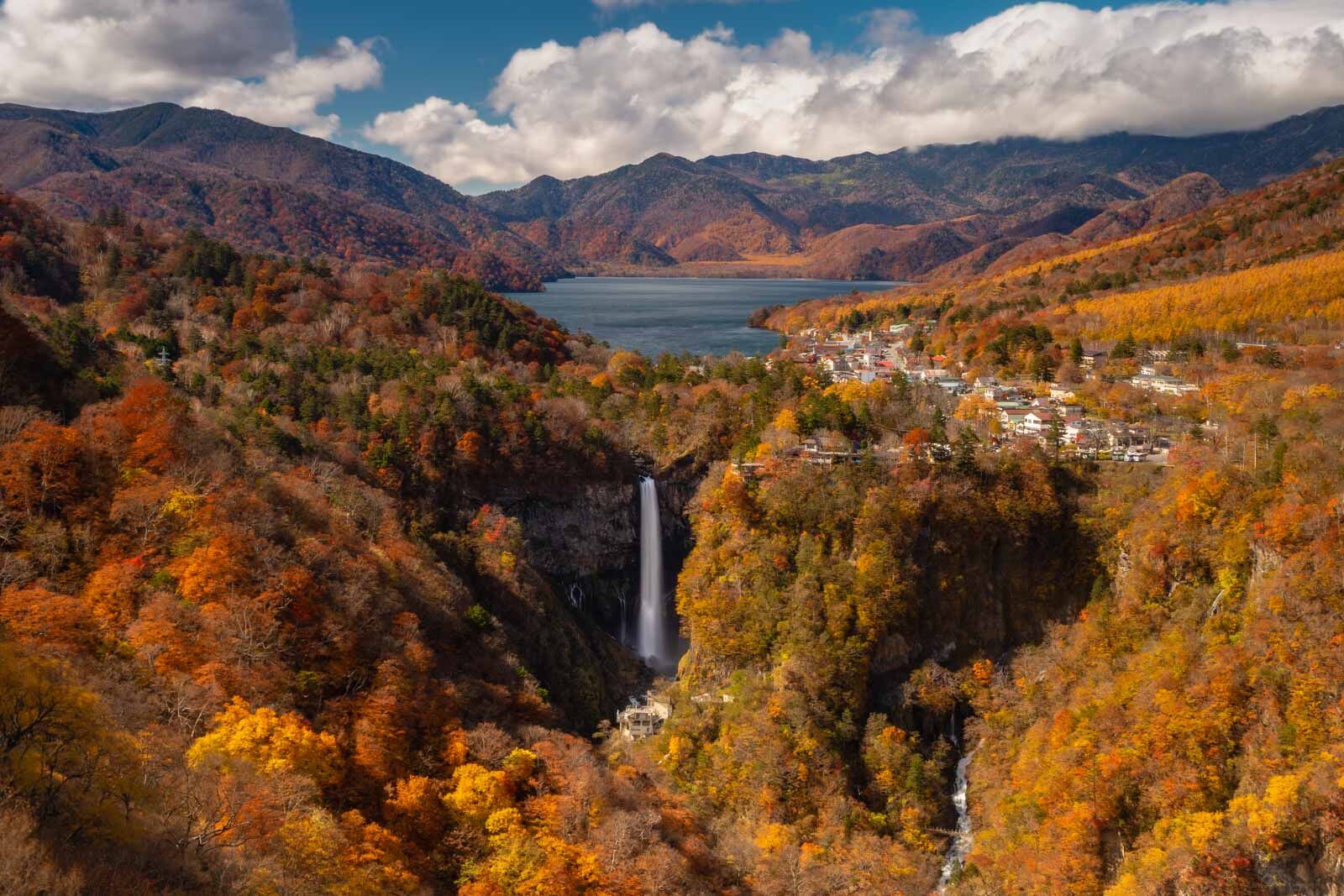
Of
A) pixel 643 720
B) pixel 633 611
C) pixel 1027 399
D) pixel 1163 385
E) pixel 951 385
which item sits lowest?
pixel 643 720

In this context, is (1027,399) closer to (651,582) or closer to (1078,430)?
(1078,430)

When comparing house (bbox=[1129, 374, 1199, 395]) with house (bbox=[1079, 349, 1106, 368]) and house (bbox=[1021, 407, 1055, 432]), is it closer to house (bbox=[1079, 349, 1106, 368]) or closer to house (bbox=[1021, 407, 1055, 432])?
house (bbox=[1079, 349, 1106, 368])

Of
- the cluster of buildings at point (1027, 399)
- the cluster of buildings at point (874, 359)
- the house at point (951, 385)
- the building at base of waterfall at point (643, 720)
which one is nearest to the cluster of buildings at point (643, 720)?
the building at base of waterfall at point (643, 720)

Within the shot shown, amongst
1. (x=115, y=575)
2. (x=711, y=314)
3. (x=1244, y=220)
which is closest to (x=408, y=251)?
(x=711, y=314)

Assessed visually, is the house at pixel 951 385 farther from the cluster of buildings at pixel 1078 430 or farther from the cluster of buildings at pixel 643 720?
the cluster of buildings at pixel 643 720

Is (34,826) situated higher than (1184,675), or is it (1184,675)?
(34,826)

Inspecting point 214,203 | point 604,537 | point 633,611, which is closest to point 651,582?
point 633,611

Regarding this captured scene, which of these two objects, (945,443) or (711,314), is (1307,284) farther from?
(711,314)
